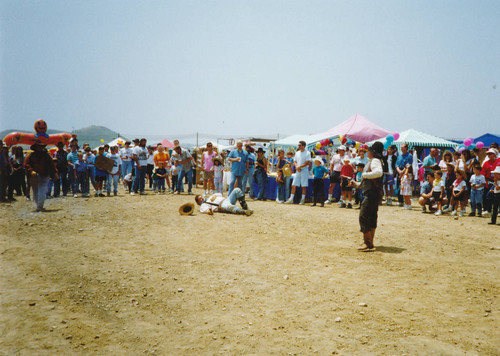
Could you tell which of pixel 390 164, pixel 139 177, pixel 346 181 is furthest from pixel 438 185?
pixel 139 177

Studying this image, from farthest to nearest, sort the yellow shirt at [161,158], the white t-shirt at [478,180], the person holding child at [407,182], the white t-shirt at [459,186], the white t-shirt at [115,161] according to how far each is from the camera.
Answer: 1. the yellow shirt at [161,158]
2. the white t-shirt at [115,161]
3. the person holding child at [407,182]
4. the white t-shirt at [459,186]
5. the white t-shirt at [478,180]

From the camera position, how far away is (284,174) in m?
13.6

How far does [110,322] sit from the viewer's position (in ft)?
12.6

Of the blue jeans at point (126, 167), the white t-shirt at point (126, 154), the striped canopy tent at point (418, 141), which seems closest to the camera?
the white t-shirt at point (126, 154)

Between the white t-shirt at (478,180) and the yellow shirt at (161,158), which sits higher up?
the yellow shirt at (161,158)

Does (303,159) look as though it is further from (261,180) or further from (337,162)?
(261,180)

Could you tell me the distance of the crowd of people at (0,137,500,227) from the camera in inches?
428

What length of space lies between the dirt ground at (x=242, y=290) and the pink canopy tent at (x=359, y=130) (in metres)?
11.2

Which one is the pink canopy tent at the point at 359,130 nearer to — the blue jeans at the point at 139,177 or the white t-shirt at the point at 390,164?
the white t-shirt at the point at 390,164

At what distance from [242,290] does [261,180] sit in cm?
975

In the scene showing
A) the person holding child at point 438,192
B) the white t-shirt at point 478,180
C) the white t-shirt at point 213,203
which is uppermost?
the white t-shirt at point 478,180

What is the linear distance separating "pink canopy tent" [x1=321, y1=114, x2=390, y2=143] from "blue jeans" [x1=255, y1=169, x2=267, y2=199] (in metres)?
6.91

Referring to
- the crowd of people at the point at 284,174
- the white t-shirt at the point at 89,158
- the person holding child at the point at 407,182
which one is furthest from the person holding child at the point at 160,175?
the person holding child at the point at 407,182

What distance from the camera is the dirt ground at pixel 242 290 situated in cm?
350
